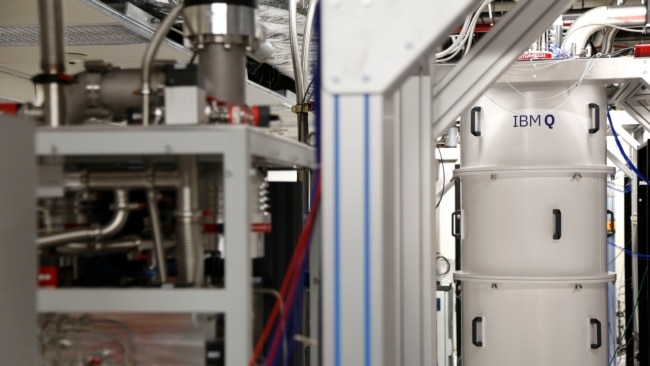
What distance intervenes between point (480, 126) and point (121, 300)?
6.82ft

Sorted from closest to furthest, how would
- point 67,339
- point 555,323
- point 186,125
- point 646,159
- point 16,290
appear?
point 16,290, point 186,125, point 67,339, point 555,323, point 646,159

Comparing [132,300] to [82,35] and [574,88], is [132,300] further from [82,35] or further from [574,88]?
[82,35]

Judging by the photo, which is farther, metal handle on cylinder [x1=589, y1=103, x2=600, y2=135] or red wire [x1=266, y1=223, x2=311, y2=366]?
metal handle on cylinder [x1=589, y1=103, x2=600, y2=135]

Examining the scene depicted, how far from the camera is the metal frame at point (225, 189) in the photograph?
137 centimetres

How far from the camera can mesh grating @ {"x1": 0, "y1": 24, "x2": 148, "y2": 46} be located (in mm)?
3680

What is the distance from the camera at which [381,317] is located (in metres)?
1.49

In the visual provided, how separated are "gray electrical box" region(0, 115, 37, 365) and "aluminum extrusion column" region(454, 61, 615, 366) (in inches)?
86.3

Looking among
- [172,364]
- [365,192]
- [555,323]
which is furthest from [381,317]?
[555,323]

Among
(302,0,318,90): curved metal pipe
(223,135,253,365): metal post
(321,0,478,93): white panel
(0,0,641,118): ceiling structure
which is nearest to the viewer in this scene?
(223,135,253,365): metal post

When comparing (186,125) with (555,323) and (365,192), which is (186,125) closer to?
(365,192)

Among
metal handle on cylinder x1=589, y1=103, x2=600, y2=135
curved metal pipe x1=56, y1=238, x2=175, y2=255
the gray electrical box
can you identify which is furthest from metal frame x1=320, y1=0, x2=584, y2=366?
metal handle on cylinder x1=589, y1=103, x2=600, y2=135

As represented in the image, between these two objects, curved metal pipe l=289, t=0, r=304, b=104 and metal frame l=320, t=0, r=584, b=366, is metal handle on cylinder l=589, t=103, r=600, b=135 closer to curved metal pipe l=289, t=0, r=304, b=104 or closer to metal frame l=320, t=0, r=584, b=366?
curved metal pipe l=289, t=0, r=304, b=104

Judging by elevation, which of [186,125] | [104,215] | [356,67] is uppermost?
[356,67]

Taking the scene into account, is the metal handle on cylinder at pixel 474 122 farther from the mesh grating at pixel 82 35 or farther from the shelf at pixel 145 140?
the shelf at pixel 145 140
